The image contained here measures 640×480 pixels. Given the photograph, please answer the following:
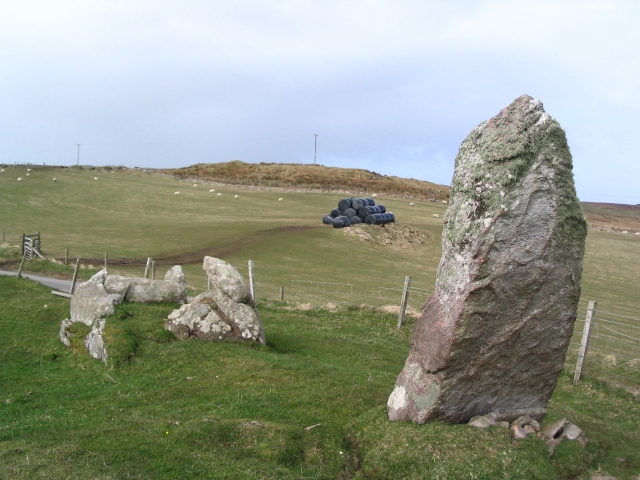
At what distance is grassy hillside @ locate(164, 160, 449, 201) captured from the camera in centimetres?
10975

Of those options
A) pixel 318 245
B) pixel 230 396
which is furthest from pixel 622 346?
pixel 318 245

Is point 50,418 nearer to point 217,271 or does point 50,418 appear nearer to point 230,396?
point 230,396

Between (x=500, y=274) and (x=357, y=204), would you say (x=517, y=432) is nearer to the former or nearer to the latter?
(x=500, y=274)

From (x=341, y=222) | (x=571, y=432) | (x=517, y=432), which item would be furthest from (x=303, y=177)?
(x=517, y=432)

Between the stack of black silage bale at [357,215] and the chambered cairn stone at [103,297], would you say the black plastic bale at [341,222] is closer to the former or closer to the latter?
the stack of black silage bale at [357,215]

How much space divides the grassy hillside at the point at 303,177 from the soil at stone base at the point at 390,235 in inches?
2053

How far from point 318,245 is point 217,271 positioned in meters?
26.3

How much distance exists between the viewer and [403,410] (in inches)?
356

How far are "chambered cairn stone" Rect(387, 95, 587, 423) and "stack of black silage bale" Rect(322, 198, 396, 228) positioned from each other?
40.2 meters

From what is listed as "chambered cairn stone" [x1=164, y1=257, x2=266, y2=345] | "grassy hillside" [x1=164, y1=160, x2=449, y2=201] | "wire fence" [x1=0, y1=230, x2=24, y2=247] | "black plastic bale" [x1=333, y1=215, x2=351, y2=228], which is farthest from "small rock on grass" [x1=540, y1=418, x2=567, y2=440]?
"grassy hillside" [x1=164, y1=160, x2=449, y2=201]

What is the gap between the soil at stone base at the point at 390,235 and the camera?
47531 millimetres

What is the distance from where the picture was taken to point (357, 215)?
51.7 m

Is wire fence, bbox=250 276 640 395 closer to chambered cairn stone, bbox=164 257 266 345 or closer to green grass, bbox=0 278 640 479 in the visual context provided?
green grass, bbox=0 278 640 479

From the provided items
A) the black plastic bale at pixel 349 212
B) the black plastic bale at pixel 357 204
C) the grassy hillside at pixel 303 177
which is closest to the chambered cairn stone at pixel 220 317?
the black plastic bale at pixel 349 212
